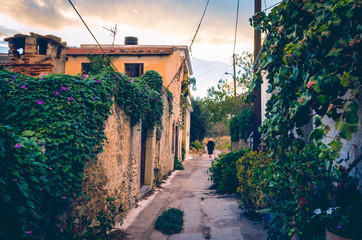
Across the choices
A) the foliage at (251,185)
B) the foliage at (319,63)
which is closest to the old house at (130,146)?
the foliage at (251,185)

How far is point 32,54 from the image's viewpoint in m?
10.0

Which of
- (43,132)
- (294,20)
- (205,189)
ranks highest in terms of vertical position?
(294,20)

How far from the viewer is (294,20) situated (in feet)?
8.16

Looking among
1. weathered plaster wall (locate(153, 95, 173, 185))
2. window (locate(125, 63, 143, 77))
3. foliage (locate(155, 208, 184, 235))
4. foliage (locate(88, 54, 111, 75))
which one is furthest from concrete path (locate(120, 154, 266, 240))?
foliage (locate(88, 54, 111, 75))

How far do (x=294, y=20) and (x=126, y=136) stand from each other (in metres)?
4.90

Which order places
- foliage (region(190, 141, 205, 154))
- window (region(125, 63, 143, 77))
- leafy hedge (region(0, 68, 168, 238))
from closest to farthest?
1. leafy hedge (region(0, 68, 168, 238))
2. window (region(125, 63, 143, 77))
3. foliage (region(190, 141, 205, 154))

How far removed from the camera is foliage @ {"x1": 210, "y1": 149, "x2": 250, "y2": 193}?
8539 mm

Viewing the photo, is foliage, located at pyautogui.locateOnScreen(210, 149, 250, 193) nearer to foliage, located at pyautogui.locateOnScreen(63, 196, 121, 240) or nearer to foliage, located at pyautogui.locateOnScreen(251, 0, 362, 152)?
foliage, located at pyautogui.locateOnScreen(63, 196, 121, 240)

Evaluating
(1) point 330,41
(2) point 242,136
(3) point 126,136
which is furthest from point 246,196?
(2) point 242,136

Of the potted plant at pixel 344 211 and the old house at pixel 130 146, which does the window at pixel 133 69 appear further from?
the potted plant at pixel 344 211

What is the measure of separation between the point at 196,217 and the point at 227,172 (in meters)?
2.72

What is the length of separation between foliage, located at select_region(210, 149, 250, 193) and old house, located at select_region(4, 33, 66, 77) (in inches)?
314

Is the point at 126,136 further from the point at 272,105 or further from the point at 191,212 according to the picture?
the point at 272,105

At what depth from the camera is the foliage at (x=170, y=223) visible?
17.0 ft
